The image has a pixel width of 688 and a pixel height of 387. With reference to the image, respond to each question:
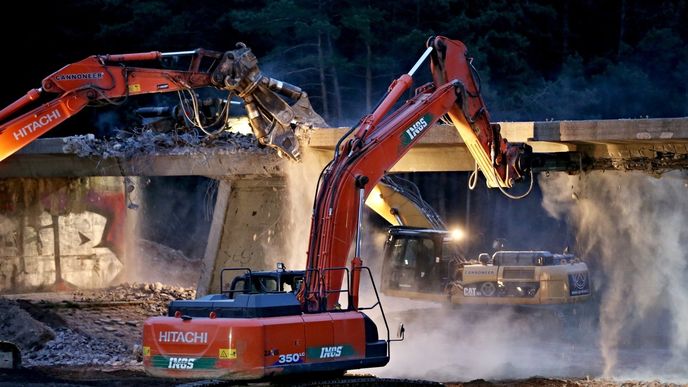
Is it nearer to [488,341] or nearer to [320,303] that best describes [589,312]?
[488,341]

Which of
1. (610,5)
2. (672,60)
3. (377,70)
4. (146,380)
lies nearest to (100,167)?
(146,380)

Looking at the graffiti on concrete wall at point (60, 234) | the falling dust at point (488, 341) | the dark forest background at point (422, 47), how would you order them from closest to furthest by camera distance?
the falling dust at point (488, 341), the graffiti on concrete wall at point (60, 234), the dark forest background at point (422, 47)

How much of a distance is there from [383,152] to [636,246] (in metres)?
21.6

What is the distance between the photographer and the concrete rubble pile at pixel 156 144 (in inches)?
1146

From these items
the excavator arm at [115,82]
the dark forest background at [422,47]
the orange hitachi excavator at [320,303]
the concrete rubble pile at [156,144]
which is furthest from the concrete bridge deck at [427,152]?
the dark forest background at [422,47]

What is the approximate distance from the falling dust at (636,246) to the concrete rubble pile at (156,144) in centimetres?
940

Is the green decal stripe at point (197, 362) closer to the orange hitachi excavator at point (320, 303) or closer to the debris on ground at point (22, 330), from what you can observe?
the orange hitachi excavator at point (320, 303)

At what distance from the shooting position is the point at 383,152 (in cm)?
1717

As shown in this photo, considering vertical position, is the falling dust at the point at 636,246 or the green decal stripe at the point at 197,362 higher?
the falling dust at the point at 636,246

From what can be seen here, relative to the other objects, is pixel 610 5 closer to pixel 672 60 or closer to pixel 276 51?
pixel 672 60

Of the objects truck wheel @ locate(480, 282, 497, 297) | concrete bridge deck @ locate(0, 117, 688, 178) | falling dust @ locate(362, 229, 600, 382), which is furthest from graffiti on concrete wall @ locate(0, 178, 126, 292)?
truck wheel @ locate(480, 282, 497, 297)

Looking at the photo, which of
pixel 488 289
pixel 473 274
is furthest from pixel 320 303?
pixel 473 274

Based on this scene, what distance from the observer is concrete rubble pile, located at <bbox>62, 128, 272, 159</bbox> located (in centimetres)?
2911

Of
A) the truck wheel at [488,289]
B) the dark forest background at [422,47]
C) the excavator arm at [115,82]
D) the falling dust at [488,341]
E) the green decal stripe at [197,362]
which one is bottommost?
the falling dust at [488,341]
